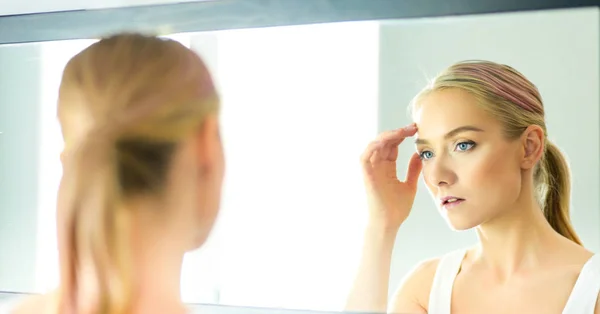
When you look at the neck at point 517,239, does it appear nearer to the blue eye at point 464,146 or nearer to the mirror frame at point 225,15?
the blue eye at point 464,146

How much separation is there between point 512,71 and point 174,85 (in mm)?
538

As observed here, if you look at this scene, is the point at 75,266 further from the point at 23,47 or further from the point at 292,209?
the point at 23,47

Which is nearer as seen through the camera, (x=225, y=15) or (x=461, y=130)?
(x=461, y=130)

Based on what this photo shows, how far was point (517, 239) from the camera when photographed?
105 centimetres

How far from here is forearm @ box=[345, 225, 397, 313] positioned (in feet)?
3.63

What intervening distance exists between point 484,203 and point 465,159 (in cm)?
7

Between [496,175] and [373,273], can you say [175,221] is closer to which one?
[373,273]

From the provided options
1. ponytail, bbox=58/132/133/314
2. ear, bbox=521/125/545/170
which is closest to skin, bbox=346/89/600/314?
ear, bbox=521/125/545/170

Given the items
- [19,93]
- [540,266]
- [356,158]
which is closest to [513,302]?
[540,266]

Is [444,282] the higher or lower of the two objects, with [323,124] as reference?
lower

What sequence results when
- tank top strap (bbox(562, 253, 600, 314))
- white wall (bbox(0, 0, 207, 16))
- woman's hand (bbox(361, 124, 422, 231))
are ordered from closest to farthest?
1. tank top strap (bbox(562, 253, 600, 314))
2. woman's hand (bbox(361, 124, 422, 231))
3. white wall (bbox(0, 0, 207, 16))

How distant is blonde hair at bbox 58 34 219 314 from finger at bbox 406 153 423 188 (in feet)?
1.17

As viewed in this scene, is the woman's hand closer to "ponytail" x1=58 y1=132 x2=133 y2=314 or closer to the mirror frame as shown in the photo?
the mirror frame

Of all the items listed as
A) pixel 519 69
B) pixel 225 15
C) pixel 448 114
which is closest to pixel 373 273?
pixel 448 114
